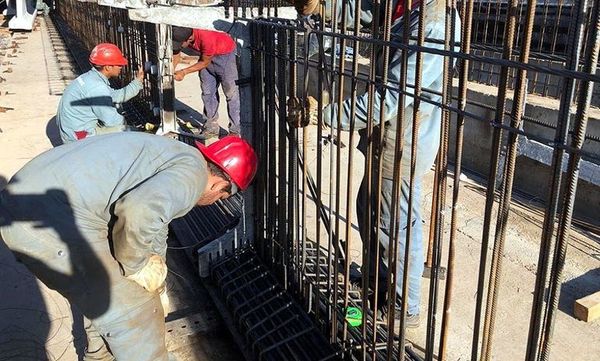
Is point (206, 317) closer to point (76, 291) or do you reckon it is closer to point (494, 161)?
point (76, 291)

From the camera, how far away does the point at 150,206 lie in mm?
2201

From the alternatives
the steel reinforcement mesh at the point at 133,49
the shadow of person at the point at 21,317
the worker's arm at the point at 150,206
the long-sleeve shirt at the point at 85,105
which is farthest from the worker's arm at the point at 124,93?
the worker's arm at the point at 150,206

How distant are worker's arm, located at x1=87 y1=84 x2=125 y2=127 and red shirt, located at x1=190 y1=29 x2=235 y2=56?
Answer: 2027 mm

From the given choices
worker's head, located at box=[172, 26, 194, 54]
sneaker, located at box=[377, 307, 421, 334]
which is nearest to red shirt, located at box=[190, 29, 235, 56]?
worker's head, located at box=[172, 26, 194, 54]

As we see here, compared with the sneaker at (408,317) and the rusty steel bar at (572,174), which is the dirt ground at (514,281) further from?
the rusty steel bar at (572,174)

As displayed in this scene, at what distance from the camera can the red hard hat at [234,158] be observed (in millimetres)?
2873

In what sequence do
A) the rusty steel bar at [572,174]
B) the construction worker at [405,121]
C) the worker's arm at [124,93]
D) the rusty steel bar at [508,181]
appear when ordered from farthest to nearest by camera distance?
the worker's arm at [124,93]
the construction worker at [405,121]
the rusty steel bar at [508,181]
the rusty steel bar at [572,174]

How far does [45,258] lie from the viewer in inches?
97.3

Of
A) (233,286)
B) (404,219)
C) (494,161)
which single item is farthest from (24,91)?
(494,161)

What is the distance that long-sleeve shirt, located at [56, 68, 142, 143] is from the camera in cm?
546

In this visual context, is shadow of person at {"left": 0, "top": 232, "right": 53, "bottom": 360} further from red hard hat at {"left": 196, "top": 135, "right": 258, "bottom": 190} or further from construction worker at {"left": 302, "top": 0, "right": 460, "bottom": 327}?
construction worker at {"left": 302, "top": 0, "right": 460, "bottom": 327}

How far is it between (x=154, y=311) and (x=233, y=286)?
3.25 ft

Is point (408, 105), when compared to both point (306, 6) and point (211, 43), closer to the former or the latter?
point (306, 6)

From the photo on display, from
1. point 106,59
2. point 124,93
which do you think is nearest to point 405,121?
point 106,59
